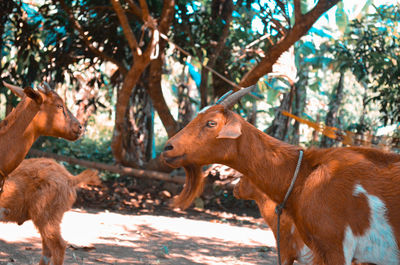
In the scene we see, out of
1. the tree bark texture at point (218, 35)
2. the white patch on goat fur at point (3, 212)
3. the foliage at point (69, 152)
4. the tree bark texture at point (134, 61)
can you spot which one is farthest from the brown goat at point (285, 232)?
the foliage at point (69, 152)

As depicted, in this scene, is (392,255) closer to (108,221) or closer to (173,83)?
(108,221)

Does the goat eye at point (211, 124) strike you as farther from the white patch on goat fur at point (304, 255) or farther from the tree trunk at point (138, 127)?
the tree trunk at point (138, 127)

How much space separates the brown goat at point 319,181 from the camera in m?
2.94

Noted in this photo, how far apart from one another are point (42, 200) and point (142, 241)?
2.22 m

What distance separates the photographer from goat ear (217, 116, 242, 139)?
329 cm

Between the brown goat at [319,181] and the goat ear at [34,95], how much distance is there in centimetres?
160

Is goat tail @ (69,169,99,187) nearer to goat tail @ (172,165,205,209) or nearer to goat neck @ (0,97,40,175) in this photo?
goat neck @ (0,97,40,175)

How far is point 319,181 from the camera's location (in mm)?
A: 3146

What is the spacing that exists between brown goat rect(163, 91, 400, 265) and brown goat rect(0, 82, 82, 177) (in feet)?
4.85

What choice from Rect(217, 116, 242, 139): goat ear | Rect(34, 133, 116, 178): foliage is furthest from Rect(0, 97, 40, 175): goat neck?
Rect(34, 133, 116, 178): foliage

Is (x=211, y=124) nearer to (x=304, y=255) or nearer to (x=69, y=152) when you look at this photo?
(x=304, y=255)

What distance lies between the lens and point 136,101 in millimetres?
12430

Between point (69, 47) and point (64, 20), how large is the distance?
0.56 m

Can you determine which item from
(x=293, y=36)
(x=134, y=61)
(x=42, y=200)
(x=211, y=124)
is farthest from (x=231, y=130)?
(x=134, y=61)
